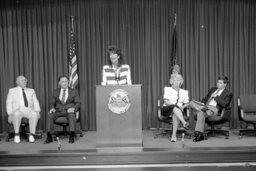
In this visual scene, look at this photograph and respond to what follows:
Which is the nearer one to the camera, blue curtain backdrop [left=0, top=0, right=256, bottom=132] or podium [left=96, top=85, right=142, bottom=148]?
podium [left=96, top=85, right=142, bottom=148]

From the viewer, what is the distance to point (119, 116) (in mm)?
4816

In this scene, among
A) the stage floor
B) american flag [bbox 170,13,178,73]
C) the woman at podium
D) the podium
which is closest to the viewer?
the stage floor

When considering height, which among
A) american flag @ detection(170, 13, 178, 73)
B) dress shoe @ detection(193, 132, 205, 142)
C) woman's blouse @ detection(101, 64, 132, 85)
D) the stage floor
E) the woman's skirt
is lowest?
the stage floor

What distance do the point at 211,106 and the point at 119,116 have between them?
1.81 metres

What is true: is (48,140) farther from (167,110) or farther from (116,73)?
(167,110)

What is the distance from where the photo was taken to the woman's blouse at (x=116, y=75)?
16.9 ft

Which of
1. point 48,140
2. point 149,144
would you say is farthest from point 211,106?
point 48,140

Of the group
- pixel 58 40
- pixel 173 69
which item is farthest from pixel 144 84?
pixel 58 40

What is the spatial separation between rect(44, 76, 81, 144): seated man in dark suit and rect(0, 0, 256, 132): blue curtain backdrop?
882mm

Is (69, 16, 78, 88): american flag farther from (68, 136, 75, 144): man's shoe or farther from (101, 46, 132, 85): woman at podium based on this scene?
(101, 46, 132, 85): woman at podium

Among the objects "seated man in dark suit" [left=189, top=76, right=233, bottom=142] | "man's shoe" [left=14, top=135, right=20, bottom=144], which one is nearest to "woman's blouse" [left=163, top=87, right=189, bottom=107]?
"seated man in dark suit" [left=189, top=76, right=233, bottom=142]

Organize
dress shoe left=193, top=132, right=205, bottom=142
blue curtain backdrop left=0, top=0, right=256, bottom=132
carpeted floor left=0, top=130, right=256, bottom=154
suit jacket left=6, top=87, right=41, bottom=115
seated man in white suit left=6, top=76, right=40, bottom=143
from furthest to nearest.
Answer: blue curtain backdrop left=0, top=0, right=256, bottom=132
suit jacket left=6, top=87, right=41, bottom=115
seated man in white suit left=6, top=76, right=40, bottom=143
dress shoe left=193, top=132, right=205, bottom=142
carpeted floor left=0, top=130, right=256, bottom=154

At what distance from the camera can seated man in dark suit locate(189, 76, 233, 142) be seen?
5539 mm

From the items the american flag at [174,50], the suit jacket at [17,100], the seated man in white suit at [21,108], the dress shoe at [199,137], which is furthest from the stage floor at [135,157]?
the american flag at [174,50]
